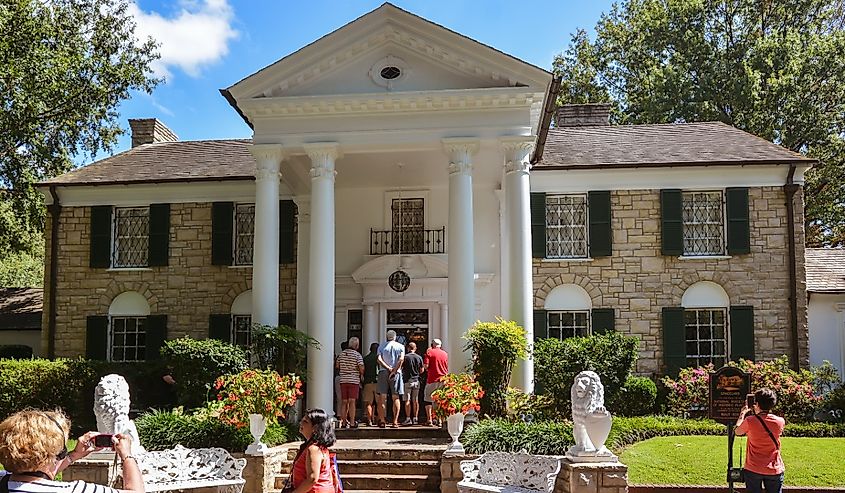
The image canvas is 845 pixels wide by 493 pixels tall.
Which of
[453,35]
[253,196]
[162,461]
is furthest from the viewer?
[253,196]

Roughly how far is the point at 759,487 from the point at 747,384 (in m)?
1.53

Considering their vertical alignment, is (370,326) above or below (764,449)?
above

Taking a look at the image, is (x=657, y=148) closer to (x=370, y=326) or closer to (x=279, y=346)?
(x=370, y=326)

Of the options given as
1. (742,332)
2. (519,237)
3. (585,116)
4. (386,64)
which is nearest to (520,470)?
(519,237)

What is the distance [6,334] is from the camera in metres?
23.0

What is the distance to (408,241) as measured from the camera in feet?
61.5

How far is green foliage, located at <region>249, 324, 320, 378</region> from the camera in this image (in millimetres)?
14234

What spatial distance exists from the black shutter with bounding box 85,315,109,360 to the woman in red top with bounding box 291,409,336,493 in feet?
48.0

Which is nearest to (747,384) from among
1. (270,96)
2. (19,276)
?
(270,96)

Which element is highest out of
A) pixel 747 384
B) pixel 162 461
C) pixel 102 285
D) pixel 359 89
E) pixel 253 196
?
pixel 359 89

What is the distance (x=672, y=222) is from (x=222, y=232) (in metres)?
9.84

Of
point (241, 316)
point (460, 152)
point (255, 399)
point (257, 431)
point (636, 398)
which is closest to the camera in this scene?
point (257, 431)

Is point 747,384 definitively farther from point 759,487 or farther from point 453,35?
point 453,35

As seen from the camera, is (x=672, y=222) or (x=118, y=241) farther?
Result: (x=118, y=241)
